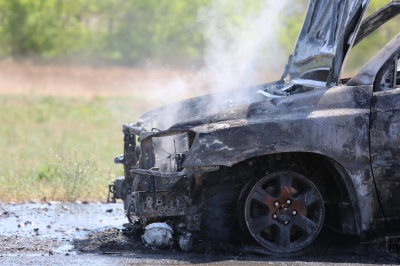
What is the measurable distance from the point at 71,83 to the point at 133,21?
10.9 m

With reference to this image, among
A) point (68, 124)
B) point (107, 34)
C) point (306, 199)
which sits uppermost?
point (107, 34)

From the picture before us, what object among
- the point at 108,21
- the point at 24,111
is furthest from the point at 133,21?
the point at 24,111

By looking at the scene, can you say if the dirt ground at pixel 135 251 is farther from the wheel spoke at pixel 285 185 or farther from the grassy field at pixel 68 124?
the grassy field at pixel 68 124

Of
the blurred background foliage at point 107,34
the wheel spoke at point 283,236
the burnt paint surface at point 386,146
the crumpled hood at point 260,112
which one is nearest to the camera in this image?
the burnt paint surface at point 386,146

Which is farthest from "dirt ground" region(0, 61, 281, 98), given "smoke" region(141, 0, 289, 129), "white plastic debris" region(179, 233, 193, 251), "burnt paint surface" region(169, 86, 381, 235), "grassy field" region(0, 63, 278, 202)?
"burnt paint surface" region(169, 86, 381, 235)

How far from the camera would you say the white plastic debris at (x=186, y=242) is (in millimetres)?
5075

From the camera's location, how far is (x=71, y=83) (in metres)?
43.7

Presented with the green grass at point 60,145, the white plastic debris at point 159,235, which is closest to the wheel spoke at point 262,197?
the white plastic debris at point 159,235

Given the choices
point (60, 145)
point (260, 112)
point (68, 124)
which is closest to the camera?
point (260, 112)

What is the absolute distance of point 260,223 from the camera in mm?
4953

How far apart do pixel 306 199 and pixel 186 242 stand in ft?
3.64

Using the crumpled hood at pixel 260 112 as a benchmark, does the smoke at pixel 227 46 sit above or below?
above

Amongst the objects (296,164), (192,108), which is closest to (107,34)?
(192,108)

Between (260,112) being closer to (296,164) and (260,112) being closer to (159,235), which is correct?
(296,164)
